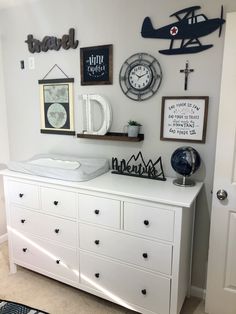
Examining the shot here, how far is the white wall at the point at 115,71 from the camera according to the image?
1825 mm

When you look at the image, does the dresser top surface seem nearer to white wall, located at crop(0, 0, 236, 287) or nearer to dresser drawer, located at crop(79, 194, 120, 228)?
dresser drawer, located at crop(79, 194, 120, 228)

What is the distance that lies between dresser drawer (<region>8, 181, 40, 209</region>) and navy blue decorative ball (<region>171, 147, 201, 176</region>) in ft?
3.66

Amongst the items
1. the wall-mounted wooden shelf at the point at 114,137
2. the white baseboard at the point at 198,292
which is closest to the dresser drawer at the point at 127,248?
the white baseboard at the point at 198,292

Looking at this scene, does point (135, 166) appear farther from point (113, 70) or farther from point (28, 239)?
point (28, 239)

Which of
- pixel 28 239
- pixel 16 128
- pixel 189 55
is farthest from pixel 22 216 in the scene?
pixel 189 55

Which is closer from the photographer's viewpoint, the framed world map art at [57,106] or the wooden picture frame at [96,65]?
the wooden picture frame at [96,65]

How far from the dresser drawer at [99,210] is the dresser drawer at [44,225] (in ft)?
0.54

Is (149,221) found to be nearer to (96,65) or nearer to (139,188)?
(139,188)

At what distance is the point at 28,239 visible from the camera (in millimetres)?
2230

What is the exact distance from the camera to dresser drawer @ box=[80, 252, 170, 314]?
1.71 m

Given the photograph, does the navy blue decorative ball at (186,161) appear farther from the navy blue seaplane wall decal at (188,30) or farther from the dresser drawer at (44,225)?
the dresser drawer at (44,225)

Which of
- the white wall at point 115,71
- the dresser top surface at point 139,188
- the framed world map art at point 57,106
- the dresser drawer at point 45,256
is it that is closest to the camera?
the dresser top surface at point 139,188

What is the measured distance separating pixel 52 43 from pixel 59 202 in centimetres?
142

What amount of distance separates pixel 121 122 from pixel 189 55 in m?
0.72
